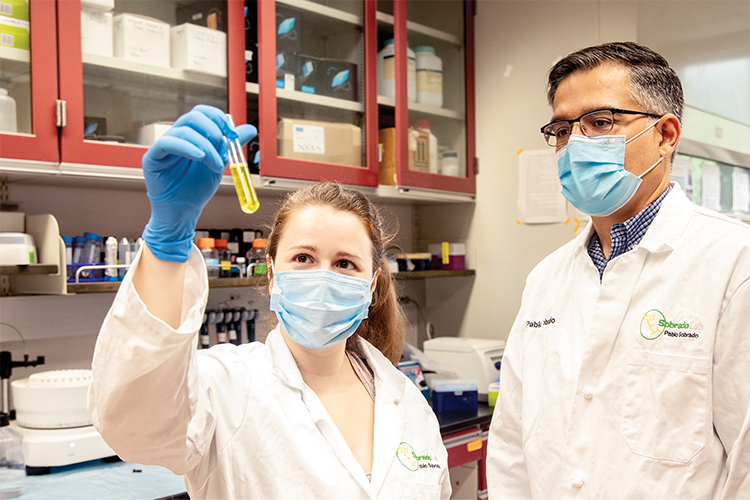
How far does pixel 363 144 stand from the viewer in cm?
264

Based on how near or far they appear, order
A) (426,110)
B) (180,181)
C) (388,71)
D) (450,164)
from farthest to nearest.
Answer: (450,164) → (426,110) → (388,71) → (180,181)

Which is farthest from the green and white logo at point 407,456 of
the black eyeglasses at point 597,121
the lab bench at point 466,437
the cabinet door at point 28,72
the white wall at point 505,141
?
the white wall at point 505,141

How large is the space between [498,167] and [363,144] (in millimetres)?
764

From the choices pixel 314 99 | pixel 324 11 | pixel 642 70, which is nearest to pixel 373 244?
pixel 642 70

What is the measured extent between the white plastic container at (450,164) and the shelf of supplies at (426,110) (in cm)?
19

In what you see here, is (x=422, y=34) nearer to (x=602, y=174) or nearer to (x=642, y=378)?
(x=602, y=174)

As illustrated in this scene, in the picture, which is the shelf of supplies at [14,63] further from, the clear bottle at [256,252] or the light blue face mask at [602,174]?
the light blue face mask at [602,174]

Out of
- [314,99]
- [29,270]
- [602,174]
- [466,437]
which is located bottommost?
[466,437]

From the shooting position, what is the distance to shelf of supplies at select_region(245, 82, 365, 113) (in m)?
2.28

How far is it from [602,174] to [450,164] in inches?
68.9

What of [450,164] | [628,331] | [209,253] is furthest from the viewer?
[450,164]

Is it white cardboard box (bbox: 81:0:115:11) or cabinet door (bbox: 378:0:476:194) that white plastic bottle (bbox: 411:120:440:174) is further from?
white cardboard box (bbox: 81:0:115:11)

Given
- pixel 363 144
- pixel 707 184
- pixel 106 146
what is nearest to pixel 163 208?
pixel 106 146

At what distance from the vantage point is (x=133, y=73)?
2020 mm
